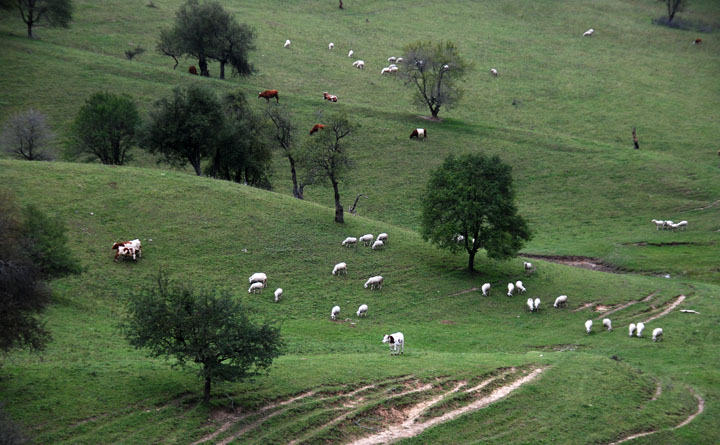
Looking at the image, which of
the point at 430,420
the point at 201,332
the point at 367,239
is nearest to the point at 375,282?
the point at 367,239

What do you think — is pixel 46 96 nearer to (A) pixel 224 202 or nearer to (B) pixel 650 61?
(A) pixel 224 202

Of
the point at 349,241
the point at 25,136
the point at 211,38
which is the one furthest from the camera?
the point at 211,38

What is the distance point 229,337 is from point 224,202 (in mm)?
25467

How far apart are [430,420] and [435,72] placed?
2252 inches

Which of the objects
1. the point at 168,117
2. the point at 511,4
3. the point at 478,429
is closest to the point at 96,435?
the point at 478,429

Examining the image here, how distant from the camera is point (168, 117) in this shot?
50.9 m

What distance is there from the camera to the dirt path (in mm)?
22188

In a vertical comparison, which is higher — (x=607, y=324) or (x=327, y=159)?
(x=327, y=159)

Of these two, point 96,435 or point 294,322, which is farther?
point 294,322

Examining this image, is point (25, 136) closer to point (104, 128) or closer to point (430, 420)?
point (104, 128)

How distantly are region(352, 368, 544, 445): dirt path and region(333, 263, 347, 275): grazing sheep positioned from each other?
48.9 ft

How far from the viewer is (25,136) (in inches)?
2099

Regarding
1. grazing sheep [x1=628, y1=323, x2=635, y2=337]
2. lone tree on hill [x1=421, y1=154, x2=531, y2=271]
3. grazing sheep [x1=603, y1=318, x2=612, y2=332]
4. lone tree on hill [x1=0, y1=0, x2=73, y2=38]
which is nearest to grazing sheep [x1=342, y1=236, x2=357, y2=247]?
lone tree on hill [x1=421, y1=154, x2=531, y2=271]

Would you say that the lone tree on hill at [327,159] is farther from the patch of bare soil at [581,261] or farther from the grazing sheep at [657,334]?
the grazing sheep at [657,334]
